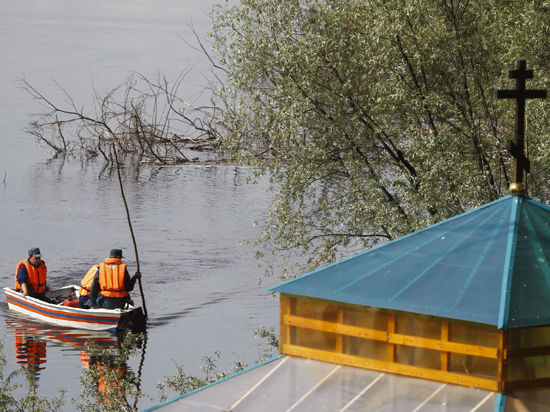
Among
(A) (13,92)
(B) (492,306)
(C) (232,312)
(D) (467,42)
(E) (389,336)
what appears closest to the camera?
(B) (492,306)

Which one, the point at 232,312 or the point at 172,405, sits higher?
the point at 172,405

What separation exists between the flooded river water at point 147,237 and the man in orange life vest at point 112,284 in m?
2.42

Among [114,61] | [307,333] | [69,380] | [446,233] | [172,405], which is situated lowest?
[69,380]

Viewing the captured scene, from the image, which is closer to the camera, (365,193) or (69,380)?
(365,193)

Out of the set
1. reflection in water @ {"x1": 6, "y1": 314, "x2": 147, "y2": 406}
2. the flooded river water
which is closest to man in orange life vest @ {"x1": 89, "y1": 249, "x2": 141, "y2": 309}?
reflection in water @ {"x1": 6, "y1": 314, "x2": 147, "y2": 406}

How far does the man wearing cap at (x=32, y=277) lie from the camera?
31641 mm

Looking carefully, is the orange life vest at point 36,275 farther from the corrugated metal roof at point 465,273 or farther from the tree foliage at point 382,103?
the corrugated metal roof at point 465,273

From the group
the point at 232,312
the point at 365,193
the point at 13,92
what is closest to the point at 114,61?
the point at 13,92

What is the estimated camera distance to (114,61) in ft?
330

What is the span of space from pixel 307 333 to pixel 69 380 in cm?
2122

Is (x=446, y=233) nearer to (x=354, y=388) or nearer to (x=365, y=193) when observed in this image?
(x=354, y=388)

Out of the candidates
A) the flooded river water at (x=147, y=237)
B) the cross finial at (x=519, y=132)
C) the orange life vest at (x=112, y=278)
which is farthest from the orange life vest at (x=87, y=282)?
the cross finial at (x=519, y=132)

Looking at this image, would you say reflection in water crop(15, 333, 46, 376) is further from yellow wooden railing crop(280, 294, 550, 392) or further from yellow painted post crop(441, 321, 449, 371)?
yellow painted post crop(441, 321, 449, 371)

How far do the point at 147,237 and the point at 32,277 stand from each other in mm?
16024
